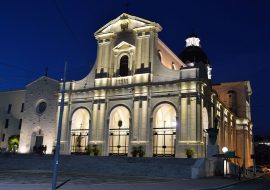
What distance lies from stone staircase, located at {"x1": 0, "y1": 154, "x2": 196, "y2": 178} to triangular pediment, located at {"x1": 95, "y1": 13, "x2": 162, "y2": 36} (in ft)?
58.2

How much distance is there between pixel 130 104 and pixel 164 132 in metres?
5.55

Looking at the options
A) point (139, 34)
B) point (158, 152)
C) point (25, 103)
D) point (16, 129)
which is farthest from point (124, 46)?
point (16, 129)

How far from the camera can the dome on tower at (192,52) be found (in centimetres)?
6230

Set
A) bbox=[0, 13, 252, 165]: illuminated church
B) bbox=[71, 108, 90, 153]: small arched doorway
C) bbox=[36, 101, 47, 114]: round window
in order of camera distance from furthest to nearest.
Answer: bbox=[36, 101, 47, 114]: round window < bbox=[71, 108, 90, 153]: small arched doorway < bbox=[0, 13, 252, 165]: illuminated church

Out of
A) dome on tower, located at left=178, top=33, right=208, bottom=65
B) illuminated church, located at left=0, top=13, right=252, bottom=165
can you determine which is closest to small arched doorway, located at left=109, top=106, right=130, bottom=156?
illuminated church, located at left=0, top=13, right=252, bottom=165

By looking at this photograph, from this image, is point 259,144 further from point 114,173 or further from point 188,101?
point 114,173

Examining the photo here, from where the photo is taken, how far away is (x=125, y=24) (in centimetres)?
4328

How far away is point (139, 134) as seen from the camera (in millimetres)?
38156

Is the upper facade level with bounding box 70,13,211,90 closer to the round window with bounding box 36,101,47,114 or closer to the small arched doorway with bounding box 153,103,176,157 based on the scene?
the small arched doorway with bounding box 153,103,176,157

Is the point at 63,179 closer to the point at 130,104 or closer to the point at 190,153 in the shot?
the point at 190,153

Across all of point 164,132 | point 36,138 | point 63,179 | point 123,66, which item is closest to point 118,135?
point 164,132

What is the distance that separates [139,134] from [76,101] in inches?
430

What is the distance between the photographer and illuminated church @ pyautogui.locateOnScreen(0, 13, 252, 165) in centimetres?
3716

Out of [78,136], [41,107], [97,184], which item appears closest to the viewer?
[97,184]
